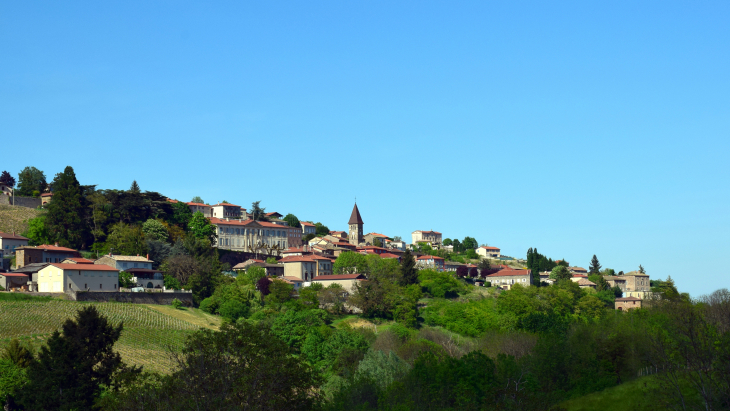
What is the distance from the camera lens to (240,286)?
87.2 m

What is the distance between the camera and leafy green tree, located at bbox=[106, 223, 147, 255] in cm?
9119

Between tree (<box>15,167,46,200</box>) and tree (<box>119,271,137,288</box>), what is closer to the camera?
tree (<box>119,271,137,288</box>)

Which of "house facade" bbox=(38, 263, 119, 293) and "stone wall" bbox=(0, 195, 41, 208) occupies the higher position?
"stone wall" bbox=(0, 195, 41, 208)

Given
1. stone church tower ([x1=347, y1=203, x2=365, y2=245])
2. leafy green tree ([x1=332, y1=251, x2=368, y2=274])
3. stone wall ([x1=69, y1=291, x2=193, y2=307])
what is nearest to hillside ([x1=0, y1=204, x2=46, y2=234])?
stone wall ([x1=69, y1=291, x2=193, y2=307])

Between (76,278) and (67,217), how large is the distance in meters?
20.4

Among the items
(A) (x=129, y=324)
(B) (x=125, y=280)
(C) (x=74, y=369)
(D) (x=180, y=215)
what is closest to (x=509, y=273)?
(D) (x=180, y=215)

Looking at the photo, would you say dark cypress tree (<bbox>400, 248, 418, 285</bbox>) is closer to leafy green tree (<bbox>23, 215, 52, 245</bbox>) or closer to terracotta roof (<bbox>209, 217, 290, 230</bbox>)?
terracotta roof (<bbox>209, 217, 290, 230</bbox>)

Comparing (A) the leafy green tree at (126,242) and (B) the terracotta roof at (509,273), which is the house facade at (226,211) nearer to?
(A) the leafy green tree at (126,242)

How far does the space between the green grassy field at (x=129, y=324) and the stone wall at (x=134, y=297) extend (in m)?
1.59

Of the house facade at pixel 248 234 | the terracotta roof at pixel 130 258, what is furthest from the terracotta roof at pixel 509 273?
the terracotta roof at pixel 130 258

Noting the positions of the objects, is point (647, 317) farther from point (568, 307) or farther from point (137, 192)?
point (137, 192)

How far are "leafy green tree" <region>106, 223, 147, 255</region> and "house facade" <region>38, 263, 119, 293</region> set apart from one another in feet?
40.0

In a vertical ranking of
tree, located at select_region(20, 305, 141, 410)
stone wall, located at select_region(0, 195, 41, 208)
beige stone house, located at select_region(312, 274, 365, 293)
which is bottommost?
tree, located at select_region(20, 305, 141, 410)

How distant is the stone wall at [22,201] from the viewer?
109m
